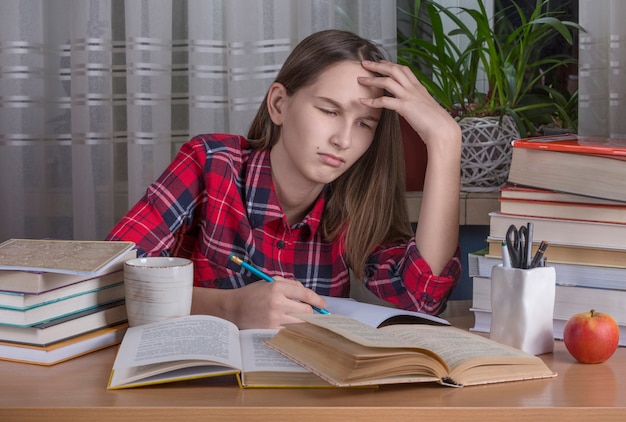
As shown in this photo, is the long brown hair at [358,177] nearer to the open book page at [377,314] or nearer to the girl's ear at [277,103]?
the girl's ear at [277,103]

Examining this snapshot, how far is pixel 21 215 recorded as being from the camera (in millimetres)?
2217

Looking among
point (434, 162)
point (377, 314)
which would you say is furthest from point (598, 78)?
point (377, 314)

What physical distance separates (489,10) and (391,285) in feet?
3.55

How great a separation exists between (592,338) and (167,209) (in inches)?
29.9

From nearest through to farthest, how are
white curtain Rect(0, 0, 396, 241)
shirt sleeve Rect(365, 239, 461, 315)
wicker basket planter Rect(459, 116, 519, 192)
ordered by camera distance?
shirt sleeve Rect(365, 239, 461, 315), wicker basket planter Rect(459, 116, 519, 192), white curtain Rect(0, 0, 396, 241)

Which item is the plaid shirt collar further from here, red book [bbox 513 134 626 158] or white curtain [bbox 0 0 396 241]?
white curtain [bbox 0 0 396 241]

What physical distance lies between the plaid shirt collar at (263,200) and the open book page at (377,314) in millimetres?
342

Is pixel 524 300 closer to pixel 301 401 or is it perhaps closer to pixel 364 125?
pixel 301 401

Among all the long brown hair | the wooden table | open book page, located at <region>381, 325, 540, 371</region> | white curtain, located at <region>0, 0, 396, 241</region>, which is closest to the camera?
the wooden table

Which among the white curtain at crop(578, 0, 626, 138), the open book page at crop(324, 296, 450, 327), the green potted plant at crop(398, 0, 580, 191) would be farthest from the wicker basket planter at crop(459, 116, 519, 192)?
the open book page at crop(324, 296, 450, 327)

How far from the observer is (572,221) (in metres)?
1.13

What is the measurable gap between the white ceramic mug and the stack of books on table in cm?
3

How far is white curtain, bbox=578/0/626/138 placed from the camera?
5.82ft

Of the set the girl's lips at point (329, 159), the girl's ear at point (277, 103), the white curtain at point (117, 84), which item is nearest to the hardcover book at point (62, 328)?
the girl's lips at point (329, 159)
